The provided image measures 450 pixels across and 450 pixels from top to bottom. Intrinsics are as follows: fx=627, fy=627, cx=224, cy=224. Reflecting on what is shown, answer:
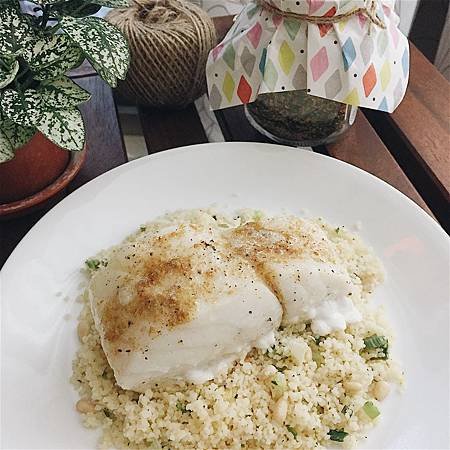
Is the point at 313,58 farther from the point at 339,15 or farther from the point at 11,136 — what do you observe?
the point at 11,136

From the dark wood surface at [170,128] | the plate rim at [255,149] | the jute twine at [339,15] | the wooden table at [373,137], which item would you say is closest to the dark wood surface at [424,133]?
the wooden table at [373,137]

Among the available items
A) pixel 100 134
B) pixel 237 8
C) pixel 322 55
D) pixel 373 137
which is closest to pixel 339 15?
pixel 322 55

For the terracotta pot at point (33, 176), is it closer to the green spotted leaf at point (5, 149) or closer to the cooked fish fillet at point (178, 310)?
the green spotted leaf at point (5, 149)

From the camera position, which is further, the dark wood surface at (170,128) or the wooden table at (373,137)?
the dark wood surface at (170,128)

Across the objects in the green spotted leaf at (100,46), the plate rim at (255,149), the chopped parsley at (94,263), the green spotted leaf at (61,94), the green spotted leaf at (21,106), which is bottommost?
the chopped parsley at (94,263)

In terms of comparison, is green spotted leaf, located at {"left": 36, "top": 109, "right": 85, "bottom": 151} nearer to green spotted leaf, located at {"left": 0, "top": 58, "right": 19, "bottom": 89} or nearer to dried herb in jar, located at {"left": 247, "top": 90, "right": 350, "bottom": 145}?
green spotted leaf, located at {"left": 0, "top": 58, "right": 19, "bottom": 89}

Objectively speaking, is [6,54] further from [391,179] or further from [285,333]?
[391,179]

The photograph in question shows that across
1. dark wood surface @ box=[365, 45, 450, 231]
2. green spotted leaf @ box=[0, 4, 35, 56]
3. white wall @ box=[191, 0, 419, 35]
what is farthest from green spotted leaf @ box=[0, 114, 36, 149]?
white wall @ box=[191, 0, 419, 35]

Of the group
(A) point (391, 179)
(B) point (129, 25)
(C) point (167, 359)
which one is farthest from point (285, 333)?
(B) point (129, 25)
